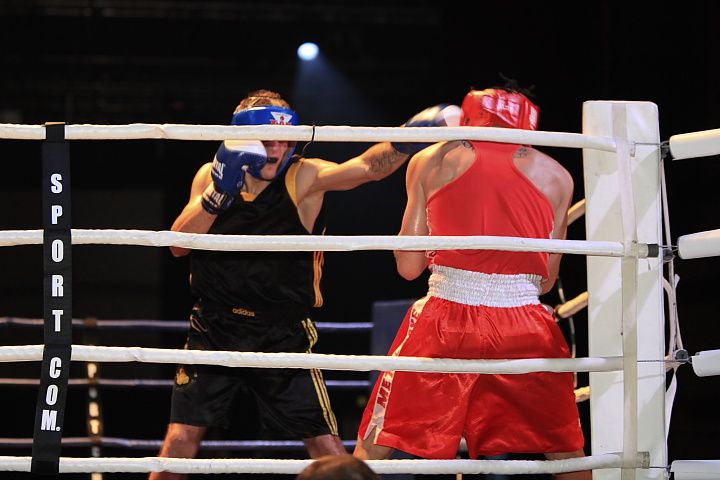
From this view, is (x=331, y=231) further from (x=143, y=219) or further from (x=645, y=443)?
(x=645, y=443)

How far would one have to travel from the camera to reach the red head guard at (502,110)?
6.92 ft

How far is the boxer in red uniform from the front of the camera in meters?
1.96

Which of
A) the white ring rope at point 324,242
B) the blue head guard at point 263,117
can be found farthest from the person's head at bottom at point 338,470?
the blue head guard at point 263,117

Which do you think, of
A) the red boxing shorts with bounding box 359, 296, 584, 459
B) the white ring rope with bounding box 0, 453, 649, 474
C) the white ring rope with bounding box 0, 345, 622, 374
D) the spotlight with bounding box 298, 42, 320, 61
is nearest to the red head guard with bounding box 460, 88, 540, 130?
the red boxing shorts with bounding box 359, 296, 584, 459

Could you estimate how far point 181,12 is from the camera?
595 centimetres

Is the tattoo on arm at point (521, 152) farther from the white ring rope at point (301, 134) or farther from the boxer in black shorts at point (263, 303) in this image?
the boxer in black shorts at point (263, 303)

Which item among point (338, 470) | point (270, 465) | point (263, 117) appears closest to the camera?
point (338, 470)

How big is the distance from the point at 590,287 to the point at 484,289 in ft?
0.88

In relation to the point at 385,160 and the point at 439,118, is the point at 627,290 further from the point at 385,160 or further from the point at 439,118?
the point at 385,160

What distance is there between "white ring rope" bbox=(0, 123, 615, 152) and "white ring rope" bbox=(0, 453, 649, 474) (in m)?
0.56

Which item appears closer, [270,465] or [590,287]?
[270,465]

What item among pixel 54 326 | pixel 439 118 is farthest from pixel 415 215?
pixel 54 326

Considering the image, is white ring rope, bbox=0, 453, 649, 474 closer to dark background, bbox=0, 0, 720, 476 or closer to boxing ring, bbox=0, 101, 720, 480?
boxing ring, bbox=0, 101, 720, 480

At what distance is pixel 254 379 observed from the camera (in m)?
2.56
